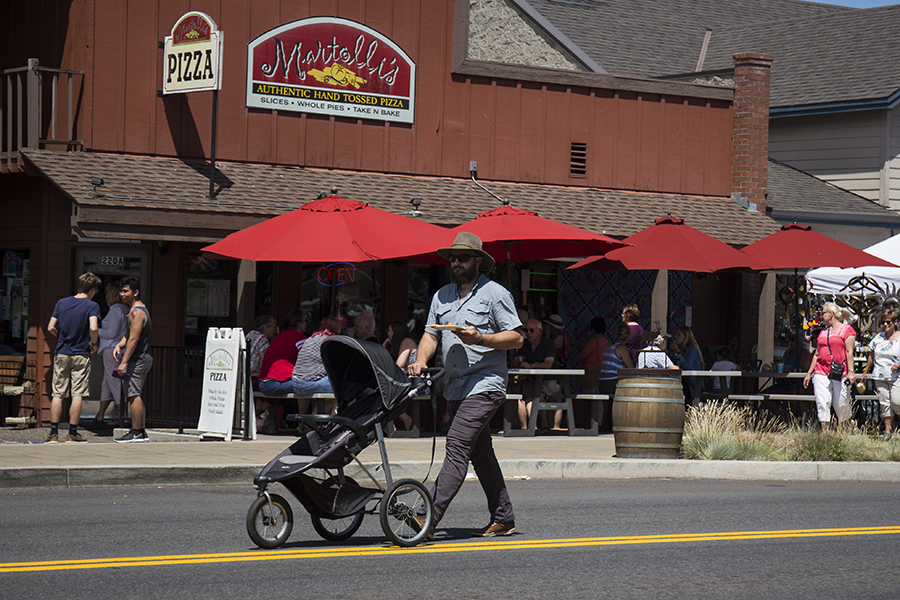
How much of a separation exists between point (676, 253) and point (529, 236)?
2268mm

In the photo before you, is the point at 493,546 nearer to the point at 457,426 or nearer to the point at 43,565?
the point at 457,426

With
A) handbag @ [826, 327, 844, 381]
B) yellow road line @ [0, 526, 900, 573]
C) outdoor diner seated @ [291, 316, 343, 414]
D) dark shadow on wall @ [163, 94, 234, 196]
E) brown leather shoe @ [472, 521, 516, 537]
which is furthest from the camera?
dark shadow on wall @ [163, 94, 234, 196]

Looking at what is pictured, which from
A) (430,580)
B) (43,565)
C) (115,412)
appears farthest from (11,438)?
(430,580)

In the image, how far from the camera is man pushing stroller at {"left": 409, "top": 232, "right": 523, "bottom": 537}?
7660mm

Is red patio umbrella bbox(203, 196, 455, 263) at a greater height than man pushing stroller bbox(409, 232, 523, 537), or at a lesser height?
greater

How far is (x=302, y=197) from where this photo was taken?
16062 mm

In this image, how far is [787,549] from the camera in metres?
7.83

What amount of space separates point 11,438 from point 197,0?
6479 mm

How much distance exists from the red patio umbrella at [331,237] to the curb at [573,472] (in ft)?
9.24

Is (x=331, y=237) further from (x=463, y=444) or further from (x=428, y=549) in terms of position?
(x=428, y=549)

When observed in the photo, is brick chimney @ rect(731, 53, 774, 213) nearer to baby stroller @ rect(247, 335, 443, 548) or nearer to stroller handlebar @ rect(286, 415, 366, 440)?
baby stroller @ rect(247, 335, 443, 548)

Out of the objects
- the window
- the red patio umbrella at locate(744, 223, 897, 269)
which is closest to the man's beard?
the red patio umbrella at locate(744, 223, 897, 269)

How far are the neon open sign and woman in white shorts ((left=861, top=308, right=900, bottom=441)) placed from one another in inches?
286

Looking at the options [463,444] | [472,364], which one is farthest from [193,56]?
[463,444]
